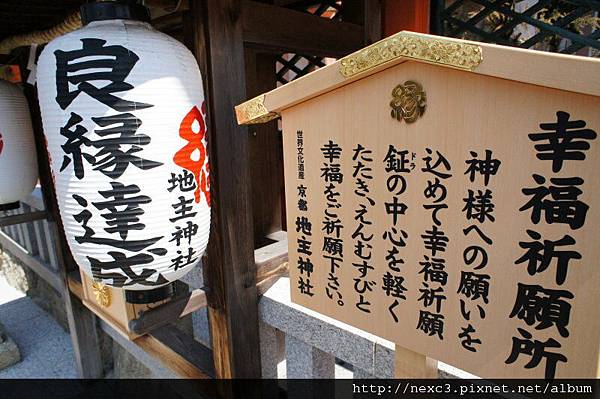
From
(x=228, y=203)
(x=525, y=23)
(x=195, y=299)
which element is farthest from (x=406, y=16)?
(x=195, y=299)

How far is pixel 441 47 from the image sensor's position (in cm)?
104

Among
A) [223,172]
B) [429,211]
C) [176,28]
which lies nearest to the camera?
[429,211]

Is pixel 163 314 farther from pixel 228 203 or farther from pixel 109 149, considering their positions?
pixel 109 149

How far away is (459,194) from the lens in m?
1.15

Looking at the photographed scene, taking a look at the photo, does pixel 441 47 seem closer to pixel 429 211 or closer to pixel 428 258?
pixel 429 211

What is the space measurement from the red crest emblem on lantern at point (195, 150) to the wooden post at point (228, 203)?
37 cm

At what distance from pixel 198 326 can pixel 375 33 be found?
3.31 m

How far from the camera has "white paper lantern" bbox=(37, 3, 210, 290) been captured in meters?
1.58

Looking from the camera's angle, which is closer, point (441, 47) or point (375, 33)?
point (441, 47)

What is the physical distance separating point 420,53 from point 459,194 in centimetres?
44

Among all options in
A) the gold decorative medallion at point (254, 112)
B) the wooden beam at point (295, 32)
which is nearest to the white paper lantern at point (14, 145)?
the wooden beam at point (295, 32)

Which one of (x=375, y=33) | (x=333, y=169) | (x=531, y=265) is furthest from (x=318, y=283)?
(x=375, y=33)

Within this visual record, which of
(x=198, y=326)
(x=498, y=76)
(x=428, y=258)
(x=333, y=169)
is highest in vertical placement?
(x=498, y=76)

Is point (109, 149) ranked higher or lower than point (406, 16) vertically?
lower
